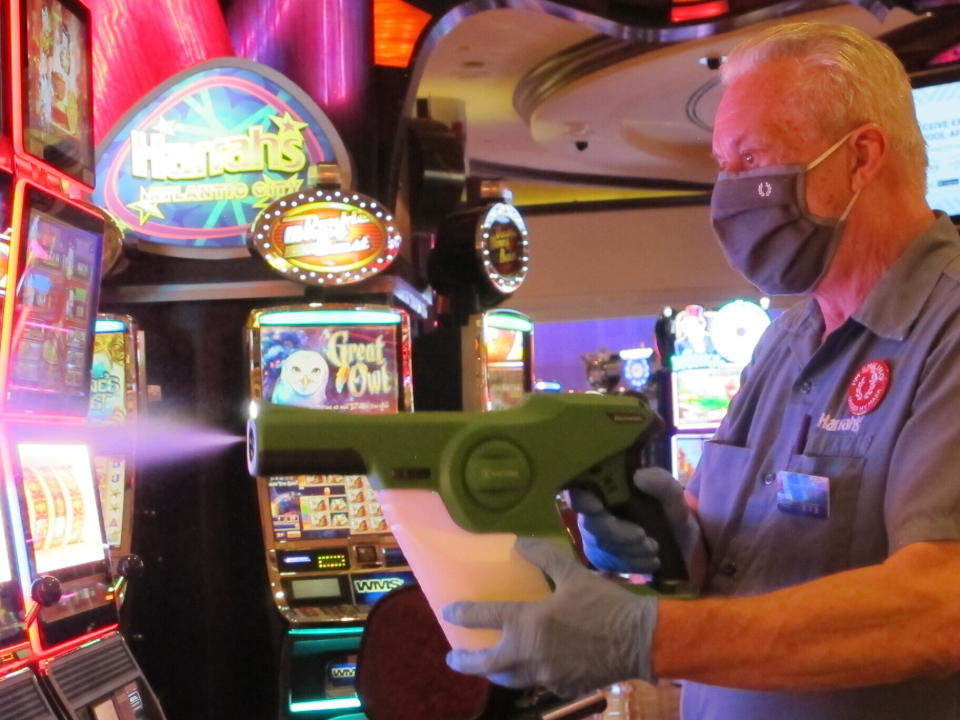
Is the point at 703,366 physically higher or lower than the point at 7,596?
higher

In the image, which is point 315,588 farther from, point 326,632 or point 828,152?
point 828,152

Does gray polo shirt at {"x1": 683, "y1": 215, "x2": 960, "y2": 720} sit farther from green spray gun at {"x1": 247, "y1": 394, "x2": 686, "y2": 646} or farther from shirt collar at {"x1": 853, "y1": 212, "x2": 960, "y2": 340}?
green spray gun at {"x1": 247, "y1": 394, "x2": 686, "y2": 646}

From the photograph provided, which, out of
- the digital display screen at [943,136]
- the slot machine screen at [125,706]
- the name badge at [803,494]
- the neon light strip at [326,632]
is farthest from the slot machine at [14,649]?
the digital display screen at [943,136]

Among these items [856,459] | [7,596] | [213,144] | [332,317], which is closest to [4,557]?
[7,596]

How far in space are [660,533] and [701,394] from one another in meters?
6.90

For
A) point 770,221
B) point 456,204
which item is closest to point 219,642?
point 456,204

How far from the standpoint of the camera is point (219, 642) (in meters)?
4.98

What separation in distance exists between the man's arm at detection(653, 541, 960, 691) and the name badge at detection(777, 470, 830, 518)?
10.0 inches

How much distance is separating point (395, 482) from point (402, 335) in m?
3.49

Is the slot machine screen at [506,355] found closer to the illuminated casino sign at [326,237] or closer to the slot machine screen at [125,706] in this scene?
the illuminated casino sign at [326,237]

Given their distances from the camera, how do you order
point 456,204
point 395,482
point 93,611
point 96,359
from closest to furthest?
point 395,482 → point 93,611 → point 96,359 → point 456,204

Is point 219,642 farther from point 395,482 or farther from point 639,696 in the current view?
point 395,482

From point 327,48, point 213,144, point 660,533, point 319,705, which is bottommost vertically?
point 319,705

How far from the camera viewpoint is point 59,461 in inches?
119
